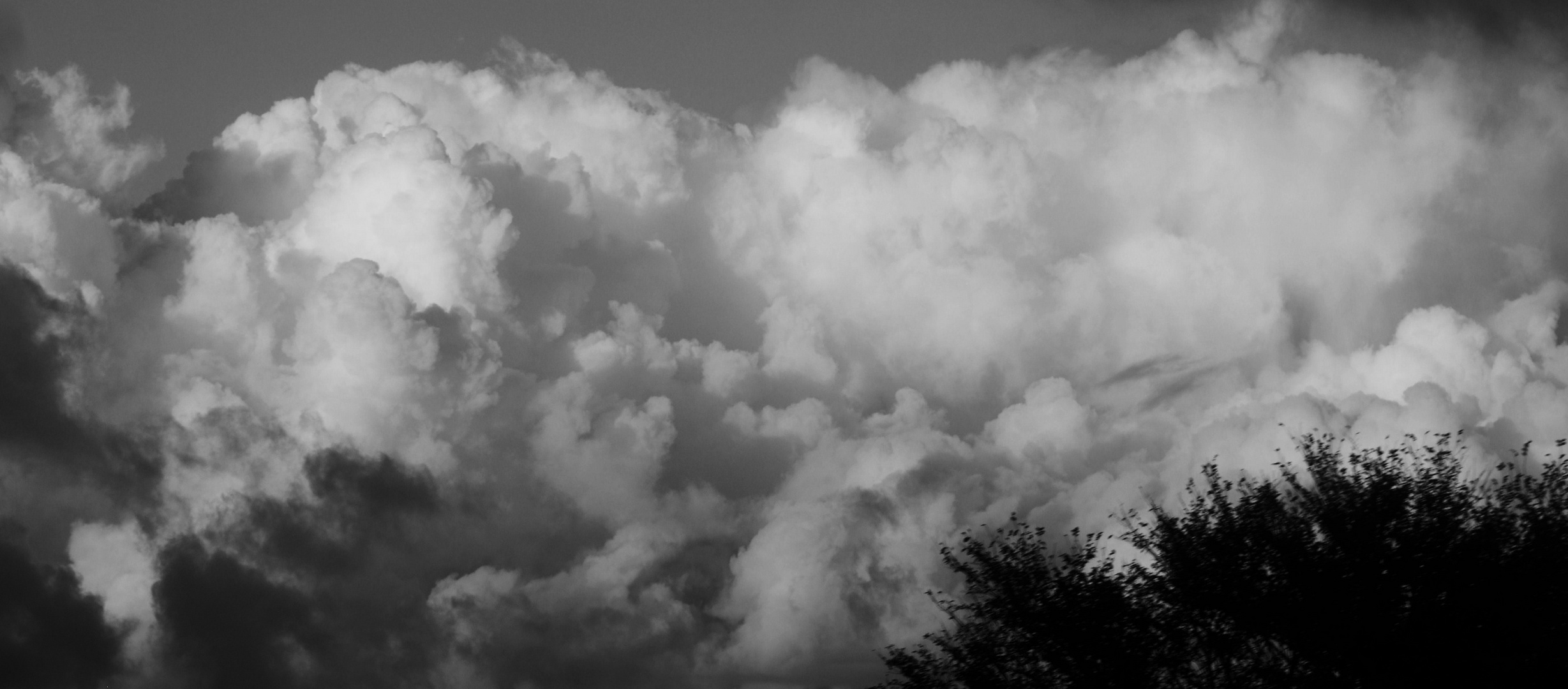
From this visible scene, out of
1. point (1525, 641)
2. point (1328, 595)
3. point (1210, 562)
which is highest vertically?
point (1210, 562)

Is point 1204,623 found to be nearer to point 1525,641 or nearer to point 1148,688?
point 1148,688

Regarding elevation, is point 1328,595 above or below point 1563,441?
below

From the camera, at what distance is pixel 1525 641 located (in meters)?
40.8

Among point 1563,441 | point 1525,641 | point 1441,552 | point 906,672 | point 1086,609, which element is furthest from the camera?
point 906,672

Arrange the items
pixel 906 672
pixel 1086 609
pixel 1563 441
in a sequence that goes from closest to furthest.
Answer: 1. pixel 1563 441
2. pixel 1086 609
3. pixel 906 672

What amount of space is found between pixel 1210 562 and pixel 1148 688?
454 cm

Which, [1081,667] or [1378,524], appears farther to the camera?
[1081,667]

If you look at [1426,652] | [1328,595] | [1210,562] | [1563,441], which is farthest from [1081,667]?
[1563,441]

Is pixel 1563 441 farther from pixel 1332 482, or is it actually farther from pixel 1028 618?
pixel 1028 618

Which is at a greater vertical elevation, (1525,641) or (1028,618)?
(1028,618)

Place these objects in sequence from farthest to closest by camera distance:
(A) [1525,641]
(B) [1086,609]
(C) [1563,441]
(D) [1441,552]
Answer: (B) [1086,609], (C) [1563,441], (D) [1441,552], (A) [1525,641]

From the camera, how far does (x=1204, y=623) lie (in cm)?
4953

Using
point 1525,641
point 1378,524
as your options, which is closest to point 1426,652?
point 1525,641

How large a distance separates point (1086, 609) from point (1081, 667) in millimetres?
1971
